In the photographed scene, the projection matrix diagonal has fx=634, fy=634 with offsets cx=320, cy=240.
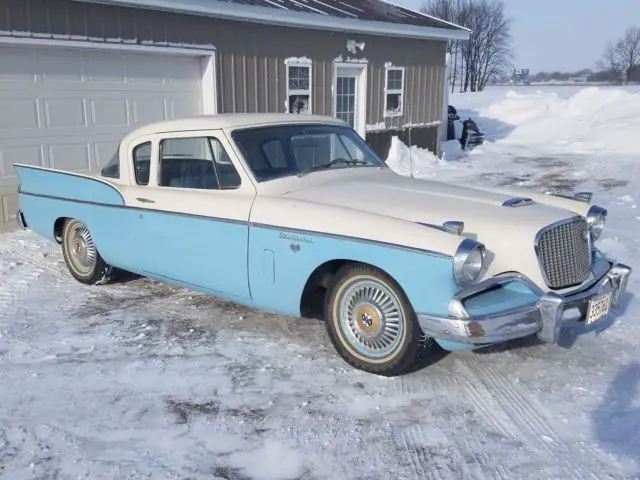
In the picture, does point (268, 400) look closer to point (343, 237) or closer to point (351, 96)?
point (343, 237)

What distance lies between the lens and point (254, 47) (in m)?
11.1

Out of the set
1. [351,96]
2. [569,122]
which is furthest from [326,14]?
[569,122]

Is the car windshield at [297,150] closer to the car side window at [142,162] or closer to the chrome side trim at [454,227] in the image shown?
the car side window at [142,162]

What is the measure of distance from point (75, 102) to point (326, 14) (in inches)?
207

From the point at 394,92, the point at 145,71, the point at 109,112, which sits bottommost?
the point at 109,112

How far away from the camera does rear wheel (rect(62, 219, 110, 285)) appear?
610 centimetres

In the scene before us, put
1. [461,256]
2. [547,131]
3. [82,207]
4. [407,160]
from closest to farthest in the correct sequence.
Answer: [461,256], [82,207], [407,160], [547,131]

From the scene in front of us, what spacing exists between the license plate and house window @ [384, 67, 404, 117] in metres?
10.8

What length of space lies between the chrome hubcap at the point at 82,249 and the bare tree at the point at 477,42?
63998 millimetres

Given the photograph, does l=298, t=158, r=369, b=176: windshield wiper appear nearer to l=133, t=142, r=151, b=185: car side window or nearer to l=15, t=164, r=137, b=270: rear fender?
l=133, t=142, r=151, b=185: car side window

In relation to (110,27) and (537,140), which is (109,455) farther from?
(537,140)

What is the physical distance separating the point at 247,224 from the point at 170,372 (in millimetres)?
1150

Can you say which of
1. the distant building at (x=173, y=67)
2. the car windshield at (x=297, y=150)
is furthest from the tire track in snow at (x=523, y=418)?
the distant building at (x=173, y=67)

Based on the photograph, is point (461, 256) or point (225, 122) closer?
point (461, 256)
